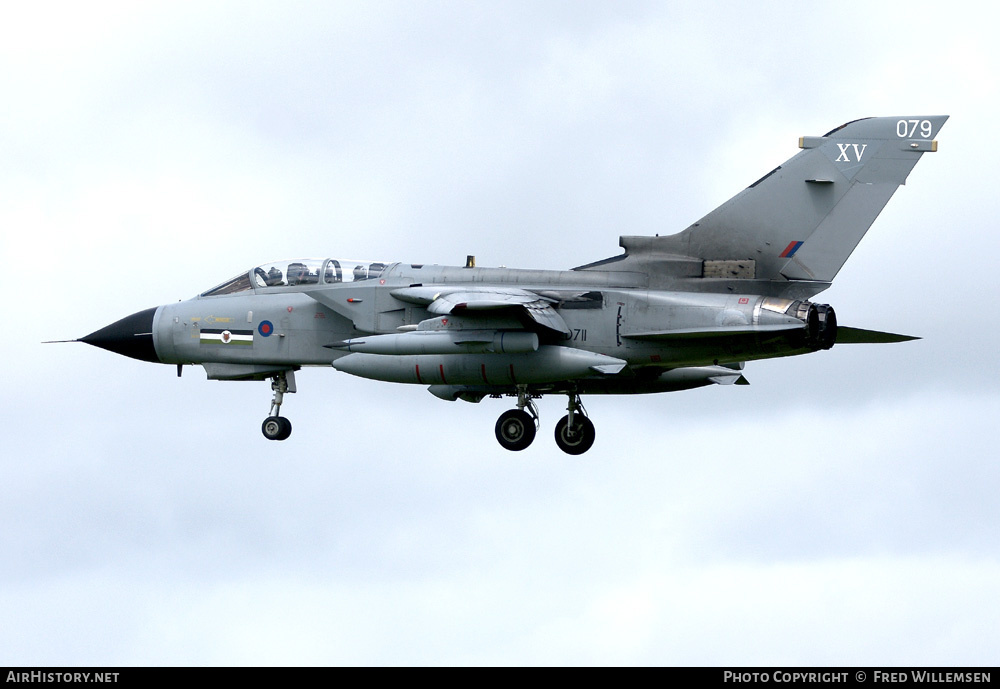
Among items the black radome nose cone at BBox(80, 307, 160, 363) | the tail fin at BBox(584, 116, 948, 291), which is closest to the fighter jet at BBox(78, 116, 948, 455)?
the tail fin at BBox(584, 116, 948, 291)

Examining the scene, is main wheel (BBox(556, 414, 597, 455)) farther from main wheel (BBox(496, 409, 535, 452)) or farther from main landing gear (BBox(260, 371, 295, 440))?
main landing gear (BBox(260, 371, 295, 440))

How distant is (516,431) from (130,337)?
7224mm

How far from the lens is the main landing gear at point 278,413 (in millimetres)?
30203

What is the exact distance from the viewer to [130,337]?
101ft

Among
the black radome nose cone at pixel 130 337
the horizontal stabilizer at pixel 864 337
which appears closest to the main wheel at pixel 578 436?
the horizontal stabilizer at pixel 864 337

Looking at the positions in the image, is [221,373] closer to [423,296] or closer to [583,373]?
[423,296]

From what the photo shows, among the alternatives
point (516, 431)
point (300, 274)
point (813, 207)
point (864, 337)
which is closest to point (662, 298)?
point (813, 207)

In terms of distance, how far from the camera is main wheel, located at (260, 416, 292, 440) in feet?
99.0

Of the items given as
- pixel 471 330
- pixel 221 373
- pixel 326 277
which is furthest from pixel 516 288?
pixel 221 373

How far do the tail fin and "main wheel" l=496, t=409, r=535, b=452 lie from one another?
3674 millimetres

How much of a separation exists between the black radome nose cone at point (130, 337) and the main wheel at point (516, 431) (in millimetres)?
6447

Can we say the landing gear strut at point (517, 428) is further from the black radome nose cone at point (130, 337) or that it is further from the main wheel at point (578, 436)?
the black radome nose cone at point (130, 337)

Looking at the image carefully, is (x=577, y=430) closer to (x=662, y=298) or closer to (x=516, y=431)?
(x=516, y=431)

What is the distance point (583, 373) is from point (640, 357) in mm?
976
